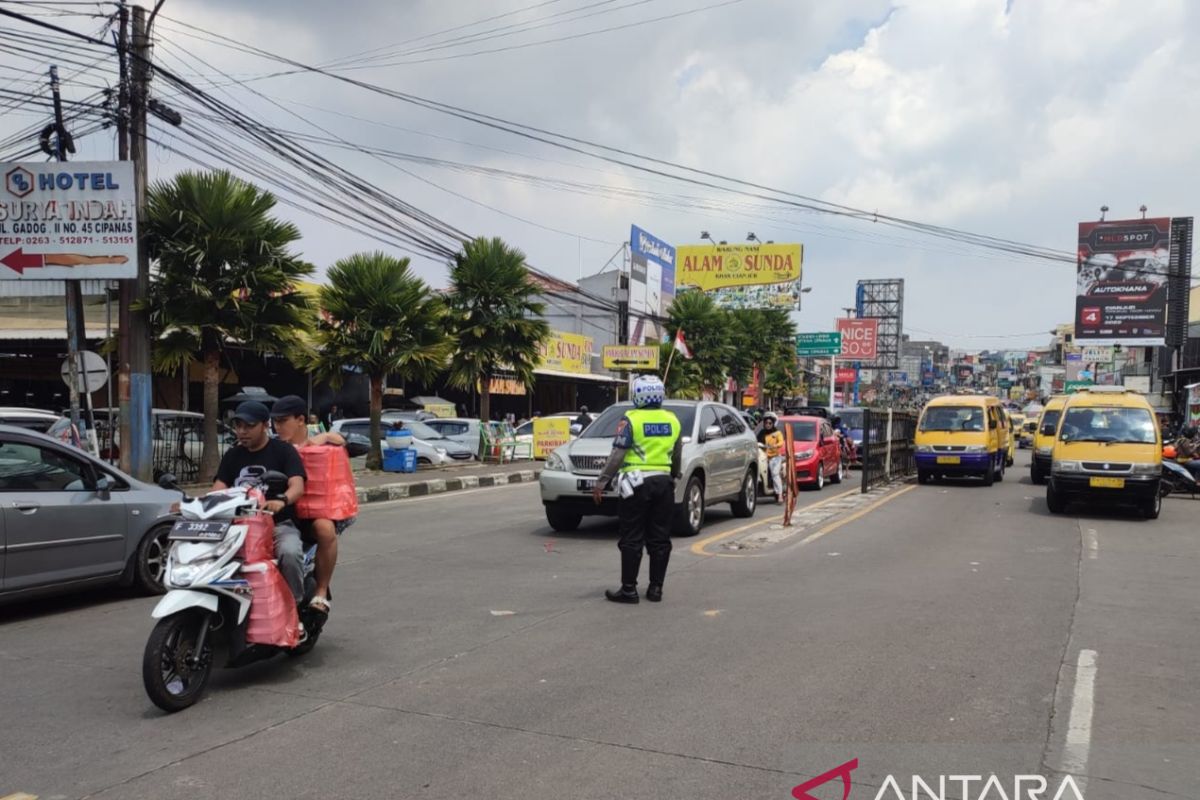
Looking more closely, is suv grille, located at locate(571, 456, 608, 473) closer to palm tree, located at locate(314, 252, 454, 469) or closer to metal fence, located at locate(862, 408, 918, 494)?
metal fence, located at locate(862, 408, 918, 494)

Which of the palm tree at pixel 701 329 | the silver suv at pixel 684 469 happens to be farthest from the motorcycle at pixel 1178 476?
the palm tree at pixel 701 329

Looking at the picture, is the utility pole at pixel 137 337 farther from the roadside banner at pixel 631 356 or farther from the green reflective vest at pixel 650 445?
the roadside banner at pixel 631 356

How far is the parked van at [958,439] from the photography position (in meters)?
20.9

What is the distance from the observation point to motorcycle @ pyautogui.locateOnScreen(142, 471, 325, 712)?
16.2ft

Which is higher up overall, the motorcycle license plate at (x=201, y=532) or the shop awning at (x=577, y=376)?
the shop awning at (x=577, y=376)

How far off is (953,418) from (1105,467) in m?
6.94

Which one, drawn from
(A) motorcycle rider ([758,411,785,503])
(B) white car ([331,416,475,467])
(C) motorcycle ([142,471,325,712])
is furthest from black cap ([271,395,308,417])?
(B) white car ([331,416,475,467])

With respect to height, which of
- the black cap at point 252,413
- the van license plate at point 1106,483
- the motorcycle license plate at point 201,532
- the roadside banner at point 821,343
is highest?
the roadside banner at point 821,343

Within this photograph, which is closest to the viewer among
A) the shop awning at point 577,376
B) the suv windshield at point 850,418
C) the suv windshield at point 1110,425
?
the suv windshield at point 1110,425

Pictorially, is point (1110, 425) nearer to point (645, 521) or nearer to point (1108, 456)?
point (1108, 456)

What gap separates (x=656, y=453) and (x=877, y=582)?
269cm

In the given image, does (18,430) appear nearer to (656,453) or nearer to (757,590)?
(656,453)

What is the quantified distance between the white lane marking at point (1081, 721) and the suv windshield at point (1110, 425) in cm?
1043

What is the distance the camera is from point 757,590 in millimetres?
8336
